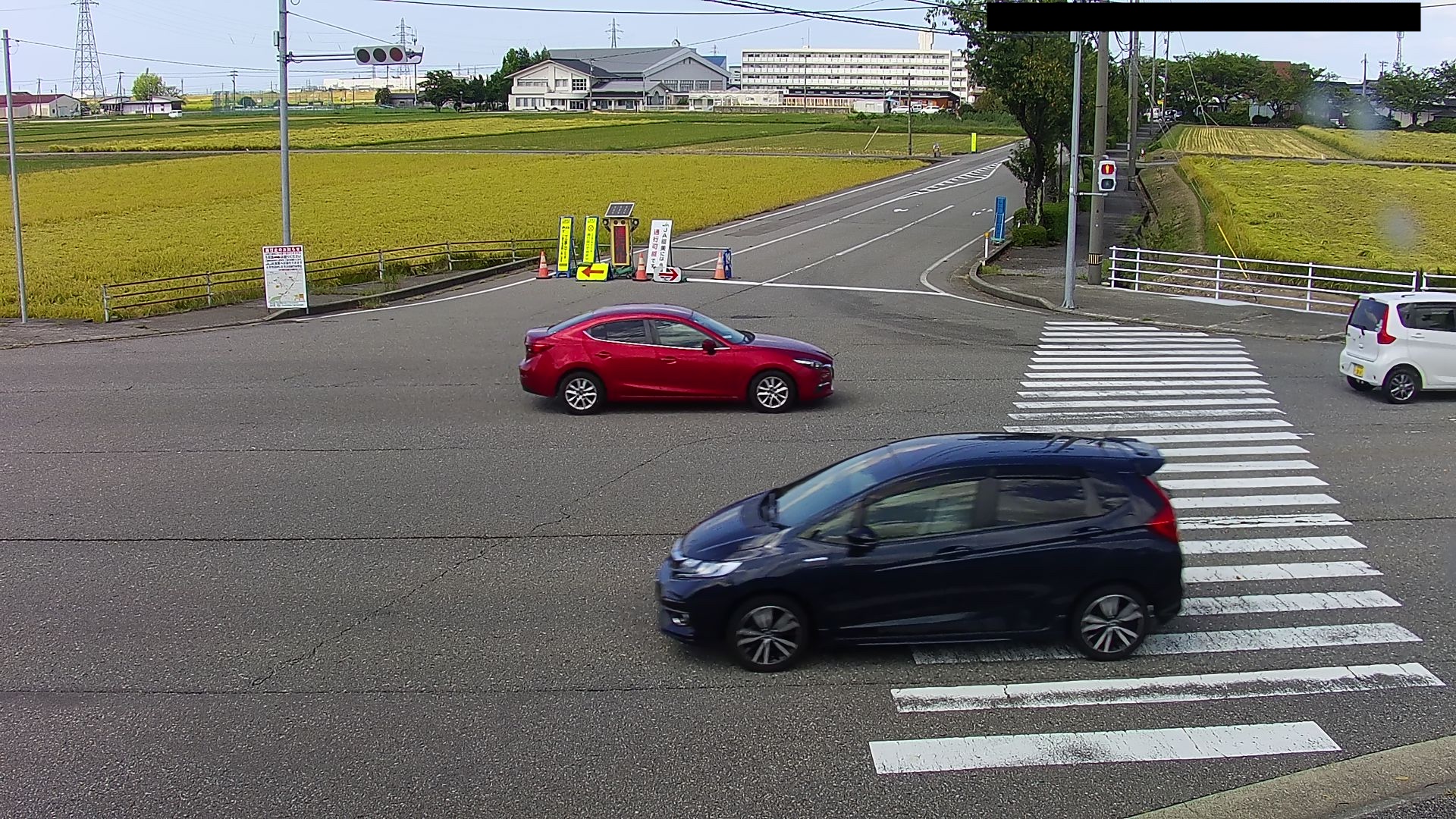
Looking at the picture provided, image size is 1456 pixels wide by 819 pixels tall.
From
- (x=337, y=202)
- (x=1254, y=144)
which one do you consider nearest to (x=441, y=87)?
(x=337, y=202)

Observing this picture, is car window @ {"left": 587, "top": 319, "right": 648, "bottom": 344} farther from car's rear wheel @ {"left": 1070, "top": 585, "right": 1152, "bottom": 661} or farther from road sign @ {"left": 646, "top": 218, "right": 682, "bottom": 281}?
road sign @ {"left": 646, "top": 218, "right": 682, "bottom": 281}

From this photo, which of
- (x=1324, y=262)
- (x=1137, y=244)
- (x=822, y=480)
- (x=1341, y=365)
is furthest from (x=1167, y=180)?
(x=822, y=480)

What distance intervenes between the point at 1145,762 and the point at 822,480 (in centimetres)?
328

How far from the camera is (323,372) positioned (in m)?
21.2

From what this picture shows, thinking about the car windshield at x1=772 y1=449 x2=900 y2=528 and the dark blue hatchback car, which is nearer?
the dark blue hatchback car

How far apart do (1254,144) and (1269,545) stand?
73.8 metres

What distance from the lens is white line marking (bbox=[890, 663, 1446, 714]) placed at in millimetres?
8172

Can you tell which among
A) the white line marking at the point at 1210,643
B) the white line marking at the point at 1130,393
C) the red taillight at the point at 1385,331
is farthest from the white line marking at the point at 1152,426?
the white line marking at the point at 1210,643

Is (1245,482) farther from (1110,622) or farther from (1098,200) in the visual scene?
(1098,200)

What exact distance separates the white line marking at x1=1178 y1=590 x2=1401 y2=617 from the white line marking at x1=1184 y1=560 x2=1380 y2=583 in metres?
0.40

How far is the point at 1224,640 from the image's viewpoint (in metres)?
9.26

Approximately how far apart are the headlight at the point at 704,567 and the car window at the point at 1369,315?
13.6 meters

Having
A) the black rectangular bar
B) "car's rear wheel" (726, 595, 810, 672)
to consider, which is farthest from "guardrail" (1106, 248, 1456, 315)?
the black rectangular bar

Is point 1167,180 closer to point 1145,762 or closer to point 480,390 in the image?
point 480,390
